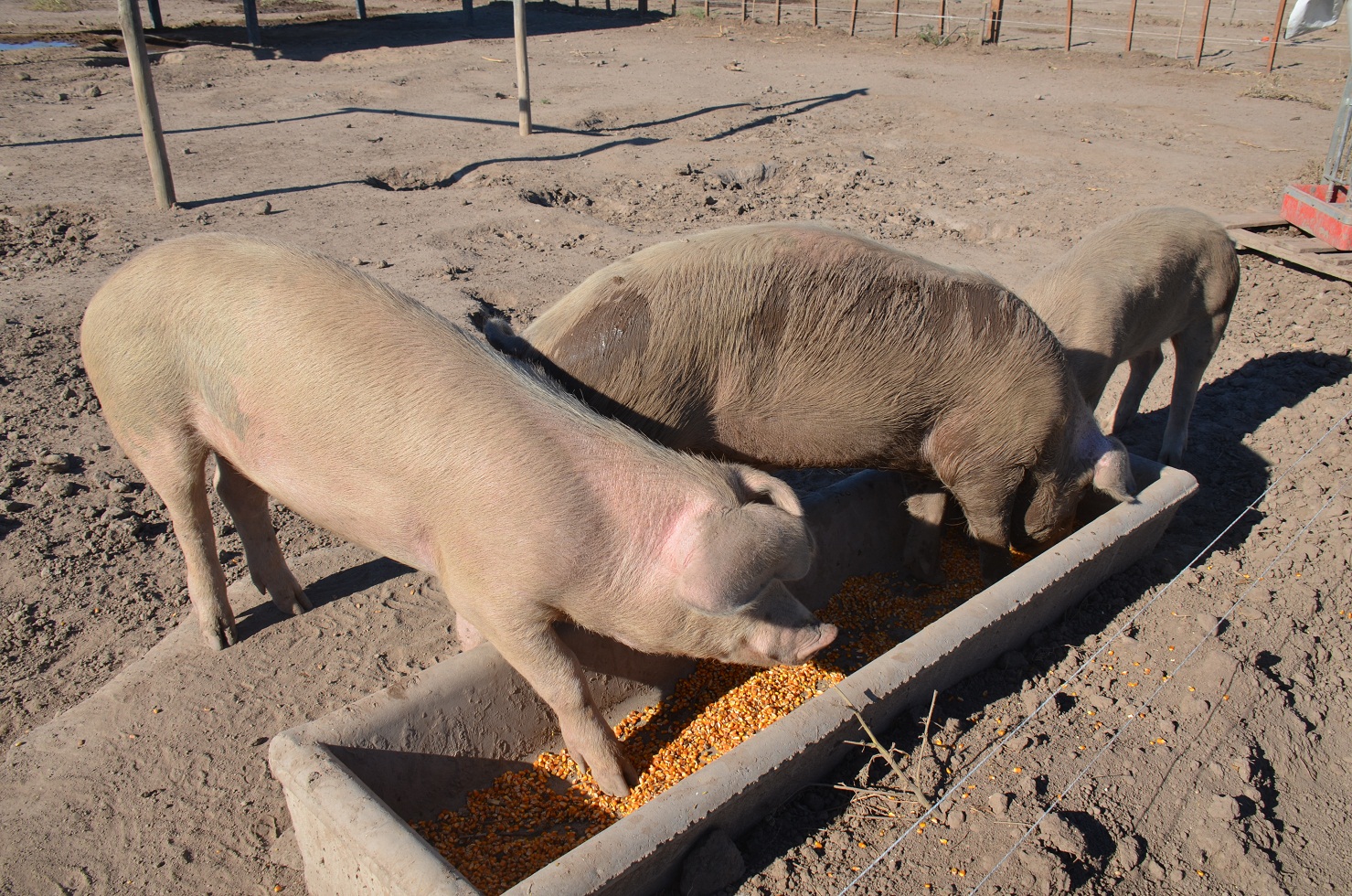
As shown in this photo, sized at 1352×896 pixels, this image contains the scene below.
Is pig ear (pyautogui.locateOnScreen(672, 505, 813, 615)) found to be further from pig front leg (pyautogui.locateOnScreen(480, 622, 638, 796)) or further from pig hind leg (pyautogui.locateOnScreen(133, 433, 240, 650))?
pig hind leg (pyautogui.locateOnScreen(133, 433, 240, 650))

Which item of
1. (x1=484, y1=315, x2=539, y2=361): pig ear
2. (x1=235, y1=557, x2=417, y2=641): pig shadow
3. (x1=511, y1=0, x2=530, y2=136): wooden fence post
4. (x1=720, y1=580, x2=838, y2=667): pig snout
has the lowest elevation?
(x1=235, y1=557, x2=417, y2=641): pig shadow

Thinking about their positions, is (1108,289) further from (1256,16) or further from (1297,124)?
(1256,16)

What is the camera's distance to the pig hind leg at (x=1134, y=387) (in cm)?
541

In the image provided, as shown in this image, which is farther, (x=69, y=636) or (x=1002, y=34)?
(x=1002, y=34)

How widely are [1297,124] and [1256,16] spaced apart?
38.0 ft

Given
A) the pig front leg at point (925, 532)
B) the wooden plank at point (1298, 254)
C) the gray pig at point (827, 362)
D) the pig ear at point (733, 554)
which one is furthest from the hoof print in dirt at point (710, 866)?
the wooden plank at point (1298, 254)

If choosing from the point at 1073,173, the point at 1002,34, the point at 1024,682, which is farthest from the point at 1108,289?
the point at 1002,34

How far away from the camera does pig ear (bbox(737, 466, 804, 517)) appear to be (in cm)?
260

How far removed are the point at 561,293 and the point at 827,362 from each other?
3449 mm

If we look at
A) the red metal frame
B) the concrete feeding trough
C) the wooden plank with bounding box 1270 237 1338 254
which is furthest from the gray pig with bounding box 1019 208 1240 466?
the red metal frame

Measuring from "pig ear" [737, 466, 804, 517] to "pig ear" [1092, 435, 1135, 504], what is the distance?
5.57 feet

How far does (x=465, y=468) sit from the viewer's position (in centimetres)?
261

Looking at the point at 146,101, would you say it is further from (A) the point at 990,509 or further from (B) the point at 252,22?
(B) the point at 252,22

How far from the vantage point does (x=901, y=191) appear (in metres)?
9.06
